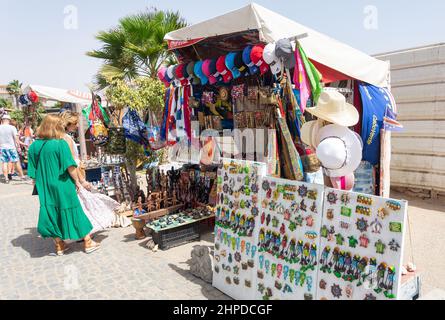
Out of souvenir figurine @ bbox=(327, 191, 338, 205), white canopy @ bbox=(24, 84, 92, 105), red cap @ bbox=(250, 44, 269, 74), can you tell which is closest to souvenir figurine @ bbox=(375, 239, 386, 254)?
souvenir figurine @ bbox=(327, 191, 338, 205)

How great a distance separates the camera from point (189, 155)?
18.4ft

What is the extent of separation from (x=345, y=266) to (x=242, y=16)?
2.91 meters

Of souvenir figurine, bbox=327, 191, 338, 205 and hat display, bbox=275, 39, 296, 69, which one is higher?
hat display, bbox=275, 39, 296, 69

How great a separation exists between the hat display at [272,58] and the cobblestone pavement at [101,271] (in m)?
2.45

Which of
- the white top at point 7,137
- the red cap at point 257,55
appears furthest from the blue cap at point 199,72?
the white top at point 7,137

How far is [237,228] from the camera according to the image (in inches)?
117

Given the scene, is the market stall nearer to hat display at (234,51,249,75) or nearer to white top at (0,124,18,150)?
hat display at (234,51,249,75)

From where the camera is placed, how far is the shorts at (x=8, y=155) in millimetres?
9250

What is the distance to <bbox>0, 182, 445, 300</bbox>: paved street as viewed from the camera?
10.6 feet

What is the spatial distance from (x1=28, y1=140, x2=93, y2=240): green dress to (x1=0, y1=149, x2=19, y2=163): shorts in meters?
6.42

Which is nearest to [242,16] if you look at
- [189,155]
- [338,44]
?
[338,44]

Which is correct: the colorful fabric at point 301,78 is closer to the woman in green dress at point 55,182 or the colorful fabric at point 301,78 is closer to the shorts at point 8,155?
the woman in green dress at point 55,182
